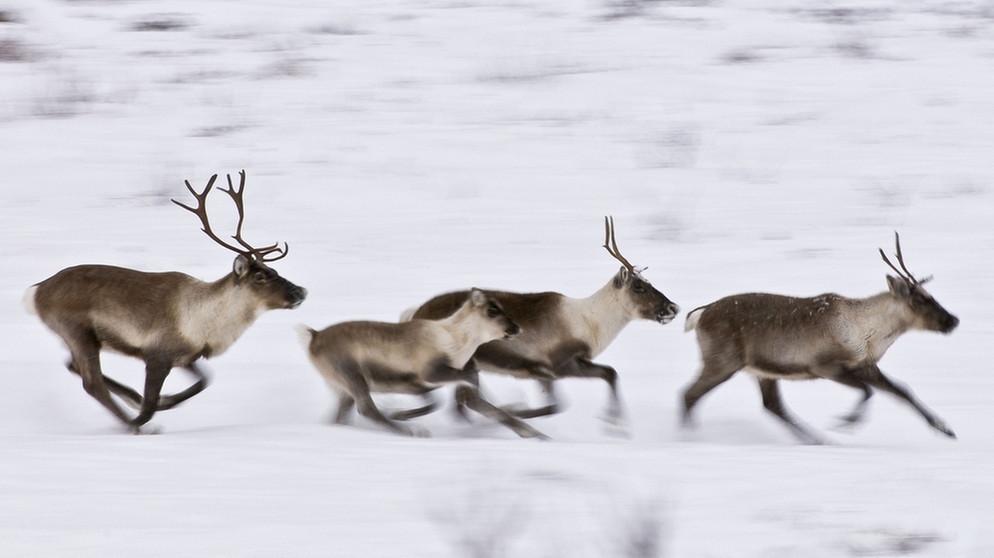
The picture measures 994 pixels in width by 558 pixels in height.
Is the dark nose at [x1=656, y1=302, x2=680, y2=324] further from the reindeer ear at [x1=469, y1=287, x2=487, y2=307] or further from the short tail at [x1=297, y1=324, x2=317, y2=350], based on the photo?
the short tail at [x1=297, y1=324, x2=317, y2=350]

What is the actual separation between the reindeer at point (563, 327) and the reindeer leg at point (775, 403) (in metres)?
0.64

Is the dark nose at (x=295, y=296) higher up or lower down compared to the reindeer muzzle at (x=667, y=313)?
higher up

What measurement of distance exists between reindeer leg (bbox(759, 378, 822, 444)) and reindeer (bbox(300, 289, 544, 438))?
4.54 feet

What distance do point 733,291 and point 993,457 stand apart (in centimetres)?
354

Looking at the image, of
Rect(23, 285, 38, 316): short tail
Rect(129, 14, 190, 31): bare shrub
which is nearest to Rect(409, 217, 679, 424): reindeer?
Rect(23, 285, 38, 316): short tail

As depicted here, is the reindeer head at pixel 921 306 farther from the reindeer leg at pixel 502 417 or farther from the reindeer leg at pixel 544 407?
the reindeer leg at pixel 502 417

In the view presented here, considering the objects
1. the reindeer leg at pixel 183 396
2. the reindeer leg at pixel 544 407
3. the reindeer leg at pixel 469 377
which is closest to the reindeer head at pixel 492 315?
the reindeer leg at pixel 469 377

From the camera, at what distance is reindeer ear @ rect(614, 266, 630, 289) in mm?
8023

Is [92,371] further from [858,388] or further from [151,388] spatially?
[858,388]

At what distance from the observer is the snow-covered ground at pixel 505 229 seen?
17.1 ft

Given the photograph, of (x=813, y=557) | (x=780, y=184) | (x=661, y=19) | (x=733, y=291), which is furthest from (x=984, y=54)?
(x=813, y=557)

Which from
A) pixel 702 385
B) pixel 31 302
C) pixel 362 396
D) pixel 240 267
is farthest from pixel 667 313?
pixel 31 302

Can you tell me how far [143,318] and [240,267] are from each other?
550mm

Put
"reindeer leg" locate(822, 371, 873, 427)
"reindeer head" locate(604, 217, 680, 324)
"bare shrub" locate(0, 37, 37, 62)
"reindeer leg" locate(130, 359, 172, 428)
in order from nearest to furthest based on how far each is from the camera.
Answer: "reindeer leg" locate(130, 359, 172, 428)
"reindeer leg" locate(822, 371, 873, 427)
"reindeer head" locate(604, 217, 680, 324)
"bare shrub" locate(0, 37, 37, 62)
